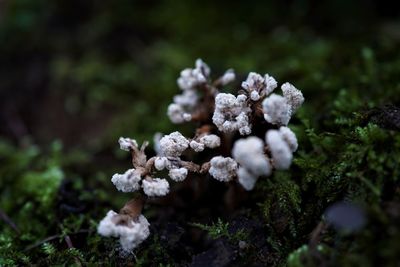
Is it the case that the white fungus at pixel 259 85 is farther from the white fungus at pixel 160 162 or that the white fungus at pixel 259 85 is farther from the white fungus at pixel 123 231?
the white fungus at pixel 123 231

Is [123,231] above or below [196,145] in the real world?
below

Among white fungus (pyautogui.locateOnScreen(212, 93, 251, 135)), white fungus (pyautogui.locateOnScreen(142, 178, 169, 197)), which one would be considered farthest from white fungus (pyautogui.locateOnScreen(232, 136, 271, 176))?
white fungus (pyautogui.locateOnScreen(142, 178, 169, 197))

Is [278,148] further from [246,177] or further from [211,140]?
[211,140]

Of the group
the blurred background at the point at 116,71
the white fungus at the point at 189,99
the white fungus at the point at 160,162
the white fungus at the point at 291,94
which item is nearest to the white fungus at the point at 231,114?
the white fungus at the point at 291,94

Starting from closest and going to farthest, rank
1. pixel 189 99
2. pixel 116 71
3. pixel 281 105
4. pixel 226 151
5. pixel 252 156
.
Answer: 1. pixel 252 156
2. pixel 281 105
3. pixel 226 151
4. pixel 189 99
5. pixel 116 71

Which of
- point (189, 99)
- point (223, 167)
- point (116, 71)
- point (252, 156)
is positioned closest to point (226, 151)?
point (223, 167)

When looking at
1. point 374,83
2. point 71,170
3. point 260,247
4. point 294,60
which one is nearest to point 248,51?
point 294,60

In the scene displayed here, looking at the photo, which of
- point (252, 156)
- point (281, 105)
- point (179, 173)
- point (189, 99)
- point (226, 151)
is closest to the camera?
point (252, 156)
